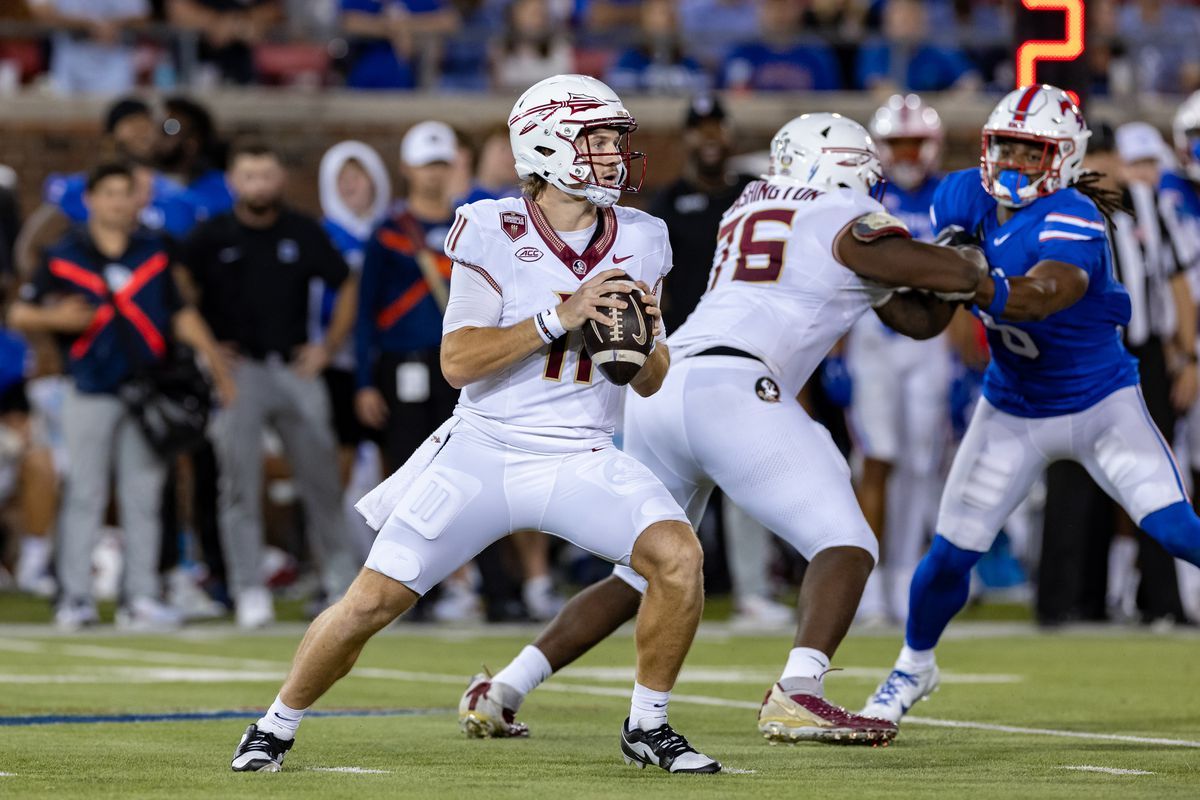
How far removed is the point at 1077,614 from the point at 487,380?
6.82 meters

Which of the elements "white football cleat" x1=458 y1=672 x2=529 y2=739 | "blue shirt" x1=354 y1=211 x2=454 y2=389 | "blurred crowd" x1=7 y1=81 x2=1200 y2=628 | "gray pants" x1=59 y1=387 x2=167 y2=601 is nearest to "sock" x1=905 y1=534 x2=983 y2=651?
"white football cleat" x1=458 y1=672 x2=529 y2=739

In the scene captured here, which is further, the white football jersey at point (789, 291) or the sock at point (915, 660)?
the sock at point (915, 660)

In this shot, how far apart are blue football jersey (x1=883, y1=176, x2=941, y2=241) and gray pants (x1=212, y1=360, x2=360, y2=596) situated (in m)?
3.25

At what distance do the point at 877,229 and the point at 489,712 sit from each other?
195 cm

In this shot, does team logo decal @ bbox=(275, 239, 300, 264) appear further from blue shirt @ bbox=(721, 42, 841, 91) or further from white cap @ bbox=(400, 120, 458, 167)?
blue shirt @ bbox=(721, 42, 841, 91)

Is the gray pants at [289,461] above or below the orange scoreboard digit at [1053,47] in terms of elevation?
below

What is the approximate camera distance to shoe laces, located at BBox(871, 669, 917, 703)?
721 cm

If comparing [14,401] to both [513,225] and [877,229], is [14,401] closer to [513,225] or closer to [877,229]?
[877,229]

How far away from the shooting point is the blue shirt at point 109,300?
11266mm

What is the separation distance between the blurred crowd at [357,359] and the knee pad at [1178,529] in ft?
12.9

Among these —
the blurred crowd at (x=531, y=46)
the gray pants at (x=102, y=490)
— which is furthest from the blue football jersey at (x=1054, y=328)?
the blurred crowd at (x=531, y=46)

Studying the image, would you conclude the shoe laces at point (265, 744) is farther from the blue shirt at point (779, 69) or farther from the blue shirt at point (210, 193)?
the blue shirt at point (779, 69)

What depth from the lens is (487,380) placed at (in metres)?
6.04

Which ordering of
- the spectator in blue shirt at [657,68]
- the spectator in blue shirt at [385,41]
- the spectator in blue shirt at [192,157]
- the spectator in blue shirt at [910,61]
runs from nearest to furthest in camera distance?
the spectator in blue shirt at [192,157], the spectator in blue shirt at [385,41], the spectator in blue shirt at [657,68], the spectator in blue shirt at [910,61]
